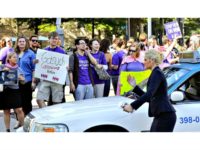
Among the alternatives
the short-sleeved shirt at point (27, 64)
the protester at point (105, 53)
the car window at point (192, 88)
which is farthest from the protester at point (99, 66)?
the car window at point (192, 88)

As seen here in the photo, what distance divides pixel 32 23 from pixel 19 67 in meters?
24.7

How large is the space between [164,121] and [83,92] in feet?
10.6

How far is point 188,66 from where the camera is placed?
6480 mm

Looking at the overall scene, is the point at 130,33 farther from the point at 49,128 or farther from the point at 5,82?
the point at 49,128

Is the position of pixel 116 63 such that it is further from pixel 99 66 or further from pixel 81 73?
pixel 81 73

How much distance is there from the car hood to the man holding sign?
2195 millimetres

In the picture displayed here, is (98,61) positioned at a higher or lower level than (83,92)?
higher

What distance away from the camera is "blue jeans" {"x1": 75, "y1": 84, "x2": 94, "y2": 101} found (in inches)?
347

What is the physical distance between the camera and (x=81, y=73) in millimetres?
8898

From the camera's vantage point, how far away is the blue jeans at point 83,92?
28.9ft

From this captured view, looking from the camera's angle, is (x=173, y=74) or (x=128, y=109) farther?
(x=173, y=74)

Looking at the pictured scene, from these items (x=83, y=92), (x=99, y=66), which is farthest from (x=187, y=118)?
(x=99, y=66)

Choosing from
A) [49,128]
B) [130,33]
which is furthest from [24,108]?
[130,33]
